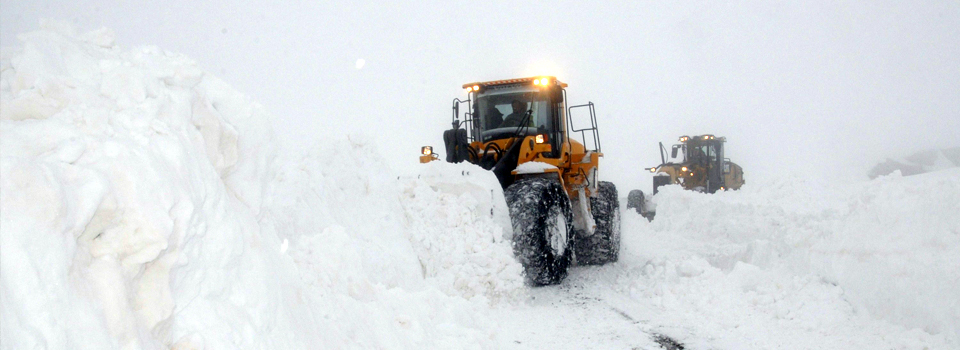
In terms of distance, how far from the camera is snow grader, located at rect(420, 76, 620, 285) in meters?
7.34

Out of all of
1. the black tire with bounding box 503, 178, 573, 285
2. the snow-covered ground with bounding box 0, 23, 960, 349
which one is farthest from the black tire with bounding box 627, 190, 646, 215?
the black tire with bounding box 503, 178, 573, 285

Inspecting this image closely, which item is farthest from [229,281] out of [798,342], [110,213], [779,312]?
[779,312]

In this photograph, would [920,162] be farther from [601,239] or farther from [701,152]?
[601,239]

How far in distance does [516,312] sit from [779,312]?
2227 mm

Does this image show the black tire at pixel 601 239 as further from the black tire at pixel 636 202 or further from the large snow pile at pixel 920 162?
the large snow pile at pixel 920 162

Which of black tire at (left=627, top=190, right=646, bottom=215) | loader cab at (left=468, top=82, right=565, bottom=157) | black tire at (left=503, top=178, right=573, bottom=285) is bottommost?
black tire at (left=627, top=190, right=646, bottom=215)

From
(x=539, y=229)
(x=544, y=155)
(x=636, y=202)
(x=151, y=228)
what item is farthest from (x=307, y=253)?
(x=636, y=202)

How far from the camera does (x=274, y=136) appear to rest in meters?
3.65

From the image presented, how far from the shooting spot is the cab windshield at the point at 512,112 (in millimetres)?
8266

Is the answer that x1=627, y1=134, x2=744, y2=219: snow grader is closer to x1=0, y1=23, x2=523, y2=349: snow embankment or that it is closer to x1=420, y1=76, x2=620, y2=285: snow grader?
x1=420, y1=76, x2=620, y2=285: snow grader

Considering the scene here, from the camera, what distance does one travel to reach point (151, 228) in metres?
2.24

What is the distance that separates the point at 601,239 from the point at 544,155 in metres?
1.57

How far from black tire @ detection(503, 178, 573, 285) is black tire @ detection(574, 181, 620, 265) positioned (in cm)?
160

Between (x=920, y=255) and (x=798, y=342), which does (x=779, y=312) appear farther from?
(x=920, y=255)
